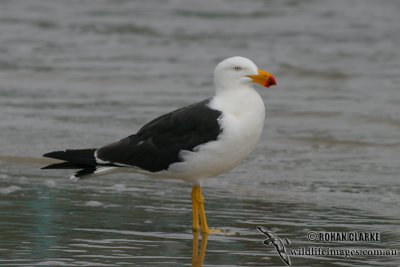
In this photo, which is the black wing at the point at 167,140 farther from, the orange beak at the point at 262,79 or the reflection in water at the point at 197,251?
the reflection in water at the point at 197,251

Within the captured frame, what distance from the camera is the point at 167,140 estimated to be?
704 cm

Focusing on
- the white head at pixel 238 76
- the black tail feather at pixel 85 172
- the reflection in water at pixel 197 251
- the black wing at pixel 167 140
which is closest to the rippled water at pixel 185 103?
the reflection in water at pixel 197 251

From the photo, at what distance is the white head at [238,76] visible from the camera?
7012mm

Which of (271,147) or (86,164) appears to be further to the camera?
(271,147)

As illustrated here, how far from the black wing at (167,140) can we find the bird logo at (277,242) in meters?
0.68

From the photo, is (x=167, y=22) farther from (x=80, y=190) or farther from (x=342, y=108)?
(x=80, y=190)

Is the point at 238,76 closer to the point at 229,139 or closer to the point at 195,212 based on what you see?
the point at 229,139

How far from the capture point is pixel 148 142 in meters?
7.14

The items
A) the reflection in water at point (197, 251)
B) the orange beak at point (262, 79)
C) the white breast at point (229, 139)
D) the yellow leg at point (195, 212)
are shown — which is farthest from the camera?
the orange beak at point (262, 79)

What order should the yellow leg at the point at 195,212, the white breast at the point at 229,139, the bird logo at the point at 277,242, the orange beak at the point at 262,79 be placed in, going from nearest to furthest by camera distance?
1. the bird logo at the point at 277,242
2. the white breast at the point at 229,139
3. the yellow leg at the point at 195,212
4. the orange beak at the point at 262,79

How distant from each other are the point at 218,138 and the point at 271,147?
164 inches

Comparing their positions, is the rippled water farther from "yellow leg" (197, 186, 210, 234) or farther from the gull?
the gull

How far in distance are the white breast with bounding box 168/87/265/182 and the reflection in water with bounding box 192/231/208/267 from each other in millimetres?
425

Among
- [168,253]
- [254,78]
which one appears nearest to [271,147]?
[254,78]
